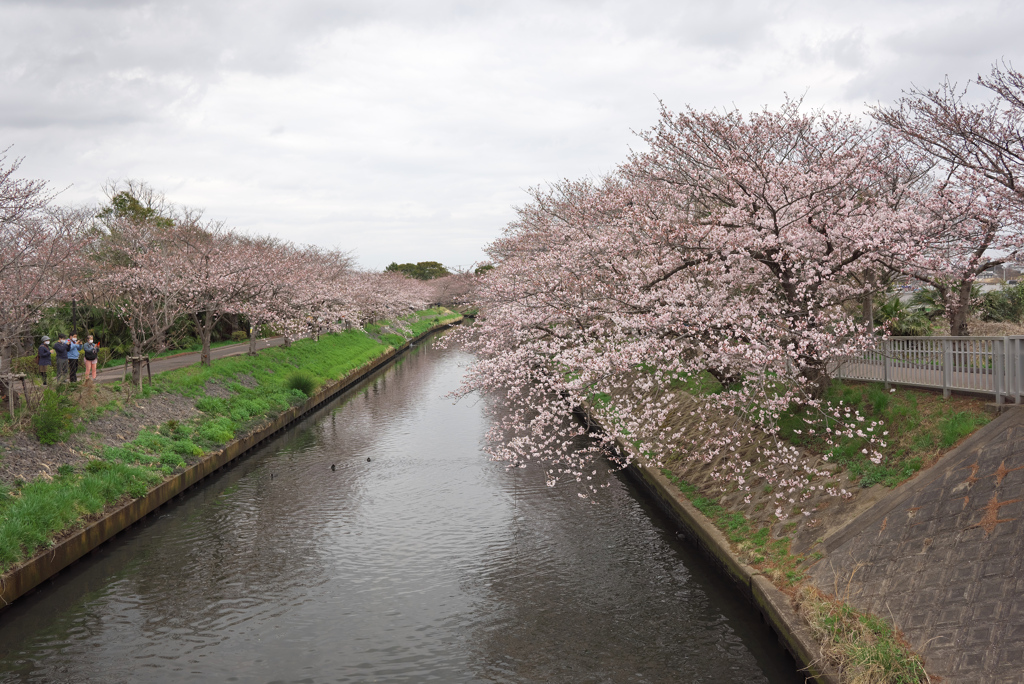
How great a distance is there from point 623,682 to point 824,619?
3.11 metres

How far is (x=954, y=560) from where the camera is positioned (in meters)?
9.62

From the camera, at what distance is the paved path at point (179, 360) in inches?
1147

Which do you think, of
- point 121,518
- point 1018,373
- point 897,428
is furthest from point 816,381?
point 121,518

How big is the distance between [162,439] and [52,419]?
411 centimetres

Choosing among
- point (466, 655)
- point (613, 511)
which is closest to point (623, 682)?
point (466, 655)

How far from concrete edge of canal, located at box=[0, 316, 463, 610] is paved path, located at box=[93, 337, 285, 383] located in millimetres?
5774

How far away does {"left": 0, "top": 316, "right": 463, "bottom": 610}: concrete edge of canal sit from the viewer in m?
13.6

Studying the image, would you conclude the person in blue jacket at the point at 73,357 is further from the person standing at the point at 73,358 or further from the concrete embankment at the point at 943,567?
the concrete embankment at the point at 943,567

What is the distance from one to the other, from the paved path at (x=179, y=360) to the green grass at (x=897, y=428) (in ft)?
79.9

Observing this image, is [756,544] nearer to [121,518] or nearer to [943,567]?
[943,567]

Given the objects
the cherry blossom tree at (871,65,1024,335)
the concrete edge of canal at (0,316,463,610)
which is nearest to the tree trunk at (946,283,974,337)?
the cherry blossom tree at (871,65,1024,335)

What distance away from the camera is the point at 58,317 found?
33.8 meters

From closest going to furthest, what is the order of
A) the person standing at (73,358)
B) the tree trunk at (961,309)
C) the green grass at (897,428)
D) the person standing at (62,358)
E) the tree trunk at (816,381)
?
the green grass at (897,428)
the tree trunk at (816,381)
the tree trunk at (961,309)
the person standing at (62,358)
the person standing at (73,358)

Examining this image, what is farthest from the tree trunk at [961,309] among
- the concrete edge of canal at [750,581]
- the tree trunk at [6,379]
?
the tree trunk at [6,379]
